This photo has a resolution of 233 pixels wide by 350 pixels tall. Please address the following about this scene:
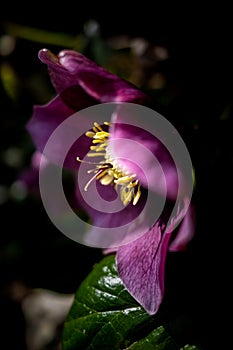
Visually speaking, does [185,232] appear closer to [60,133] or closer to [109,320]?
[109,320]

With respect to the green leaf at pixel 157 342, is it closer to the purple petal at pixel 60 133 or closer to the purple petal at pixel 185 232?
the purple petal at pixel 185 232

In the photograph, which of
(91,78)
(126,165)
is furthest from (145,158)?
(91,78)

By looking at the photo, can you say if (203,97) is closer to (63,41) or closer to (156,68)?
(156,68)

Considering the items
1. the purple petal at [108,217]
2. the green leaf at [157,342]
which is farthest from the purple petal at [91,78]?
the green leaf at [157,342]

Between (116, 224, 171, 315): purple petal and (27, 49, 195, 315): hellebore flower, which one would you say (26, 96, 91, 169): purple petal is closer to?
(27, 49, 195, 315): hellebore flower

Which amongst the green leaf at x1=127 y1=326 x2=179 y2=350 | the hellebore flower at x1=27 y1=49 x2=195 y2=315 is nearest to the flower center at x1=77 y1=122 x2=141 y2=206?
the hellebore flower at x1=27 y1=49 x2=195 y2=315
